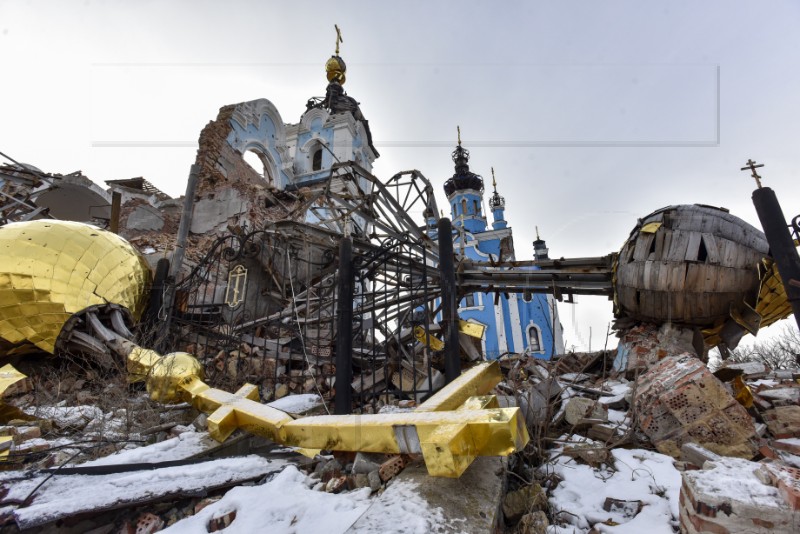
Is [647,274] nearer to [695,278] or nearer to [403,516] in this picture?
[695,278]

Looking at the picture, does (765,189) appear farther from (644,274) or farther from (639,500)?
(639,500)

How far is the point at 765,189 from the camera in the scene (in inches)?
158

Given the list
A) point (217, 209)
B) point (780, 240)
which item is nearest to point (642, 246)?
point (780, 240)

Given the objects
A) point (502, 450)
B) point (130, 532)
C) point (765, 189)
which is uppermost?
point (765, 189)

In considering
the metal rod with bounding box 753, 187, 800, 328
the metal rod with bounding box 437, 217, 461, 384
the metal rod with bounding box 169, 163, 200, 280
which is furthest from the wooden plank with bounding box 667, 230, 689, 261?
the metal rod with bounding box 169, 163, 200, 280

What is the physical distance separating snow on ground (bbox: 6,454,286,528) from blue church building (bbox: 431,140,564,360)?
17.7m

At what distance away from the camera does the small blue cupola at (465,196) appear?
33.1m

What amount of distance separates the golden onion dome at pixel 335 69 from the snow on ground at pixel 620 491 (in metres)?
36.1

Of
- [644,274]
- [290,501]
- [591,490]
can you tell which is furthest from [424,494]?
[644,274]

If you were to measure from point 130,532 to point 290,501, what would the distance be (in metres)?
0.90

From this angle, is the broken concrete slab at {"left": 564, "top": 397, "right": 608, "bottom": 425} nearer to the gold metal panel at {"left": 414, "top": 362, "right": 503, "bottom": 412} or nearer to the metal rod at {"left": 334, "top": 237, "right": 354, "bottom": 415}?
the gold metal panel at {"left": 414, "top": 362, "right": 503, "bottom": 412}

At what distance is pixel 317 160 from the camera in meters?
27.0

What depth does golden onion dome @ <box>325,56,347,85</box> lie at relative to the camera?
32719mm

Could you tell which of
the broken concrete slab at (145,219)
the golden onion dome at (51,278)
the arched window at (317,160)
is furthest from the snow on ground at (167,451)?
the arched window at (317,160)
